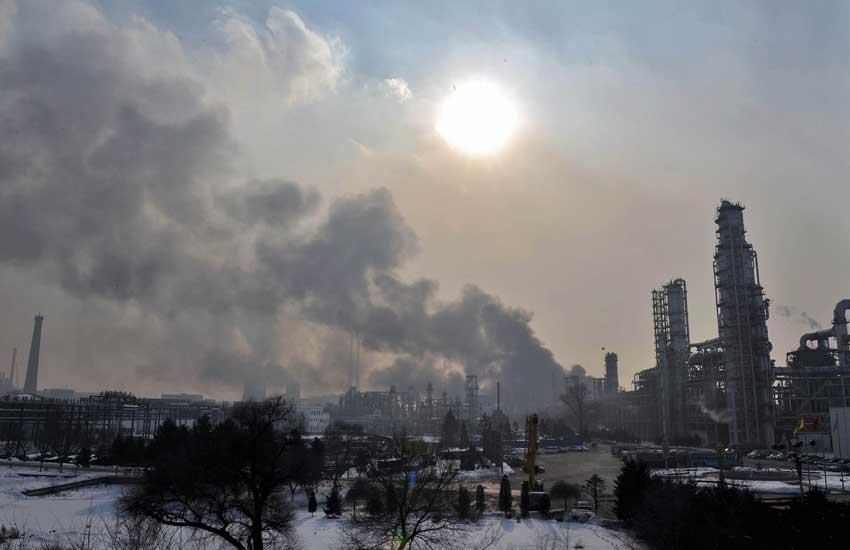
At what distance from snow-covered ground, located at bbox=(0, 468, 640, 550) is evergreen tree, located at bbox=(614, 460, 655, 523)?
173 cm

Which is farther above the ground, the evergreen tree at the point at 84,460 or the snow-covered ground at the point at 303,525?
the evergreen tree at the point at 84,460

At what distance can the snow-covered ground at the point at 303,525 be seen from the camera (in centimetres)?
2906

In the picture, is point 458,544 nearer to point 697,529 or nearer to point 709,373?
point 697,529

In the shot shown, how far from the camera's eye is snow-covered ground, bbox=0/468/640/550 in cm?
2906

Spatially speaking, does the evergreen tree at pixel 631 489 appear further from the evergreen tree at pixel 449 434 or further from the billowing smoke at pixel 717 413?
the evergreen tree at pixel 449 434

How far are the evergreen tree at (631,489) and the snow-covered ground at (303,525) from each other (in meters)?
1.73

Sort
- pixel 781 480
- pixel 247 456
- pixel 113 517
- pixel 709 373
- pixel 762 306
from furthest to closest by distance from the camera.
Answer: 1. pixel 709 373
2. pixel 762 306
3. pixel 781 480
4. pixel 113 517
5. pixel 247 456

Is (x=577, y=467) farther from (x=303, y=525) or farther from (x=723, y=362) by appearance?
(x=303, y=525)

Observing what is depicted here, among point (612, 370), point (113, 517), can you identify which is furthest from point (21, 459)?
point (612, 370)

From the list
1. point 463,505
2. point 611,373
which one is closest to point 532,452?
point 463,505

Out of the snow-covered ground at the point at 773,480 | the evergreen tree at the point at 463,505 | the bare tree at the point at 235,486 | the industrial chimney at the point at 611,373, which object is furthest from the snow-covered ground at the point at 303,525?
the industrial chimney at the point at 611,373

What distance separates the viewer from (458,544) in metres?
27.2

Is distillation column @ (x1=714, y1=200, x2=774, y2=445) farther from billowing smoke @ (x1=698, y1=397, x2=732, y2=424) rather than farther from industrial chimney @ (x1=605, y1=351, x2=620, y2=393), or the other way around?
industrial chimney @ (x1=605, y1=351, x2=620, y2=393)

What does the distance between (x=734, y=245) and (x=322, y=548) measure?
70.9m
